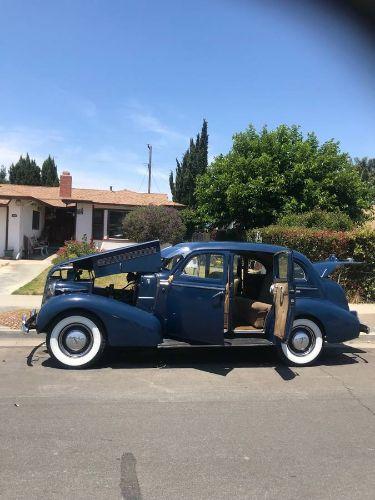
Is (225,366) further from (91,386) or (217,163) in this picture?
(217,163)

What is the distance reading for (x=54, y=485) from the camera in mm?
3621

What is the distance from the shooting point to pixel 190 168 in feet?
113

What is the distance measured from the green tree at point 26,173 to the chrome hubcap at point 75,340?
46567mm

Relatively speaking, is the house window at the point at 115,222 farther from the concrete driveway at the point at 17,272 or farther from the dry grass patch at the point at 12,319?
the dry grass patch at the point at 12,319

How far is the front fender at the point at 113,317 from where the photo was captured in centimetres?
672

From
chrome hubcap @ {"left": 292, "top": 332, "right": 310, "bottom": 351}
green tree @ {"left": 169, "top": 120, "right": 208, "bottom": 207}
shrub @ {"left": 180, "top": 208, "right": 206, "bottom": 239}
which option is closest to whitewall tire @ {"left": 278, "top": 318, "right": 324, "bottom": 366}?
chrome hubcap @ {"left": 292, "top": 332, "right": 310, "bottom": 351}

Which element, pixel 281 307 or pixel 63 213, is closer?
pixel 281 307

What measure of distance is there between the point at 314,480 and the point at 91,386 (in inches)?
121

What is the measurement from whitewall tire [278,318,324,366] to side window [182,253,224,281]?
1365mm

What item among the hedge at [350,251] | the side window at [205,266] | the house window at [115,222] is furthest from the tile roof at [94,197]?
the side window at [205,266]

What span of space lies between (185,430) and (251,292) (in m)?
3.61

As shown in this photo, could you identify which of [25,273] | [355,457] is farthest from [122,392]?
[25,273]

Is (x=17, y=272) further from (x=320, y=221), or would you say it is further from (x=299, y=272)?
(x=299, y=272)

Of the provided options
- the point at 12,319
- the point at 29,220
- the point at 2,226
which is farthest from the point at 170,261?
the point at 29,220
